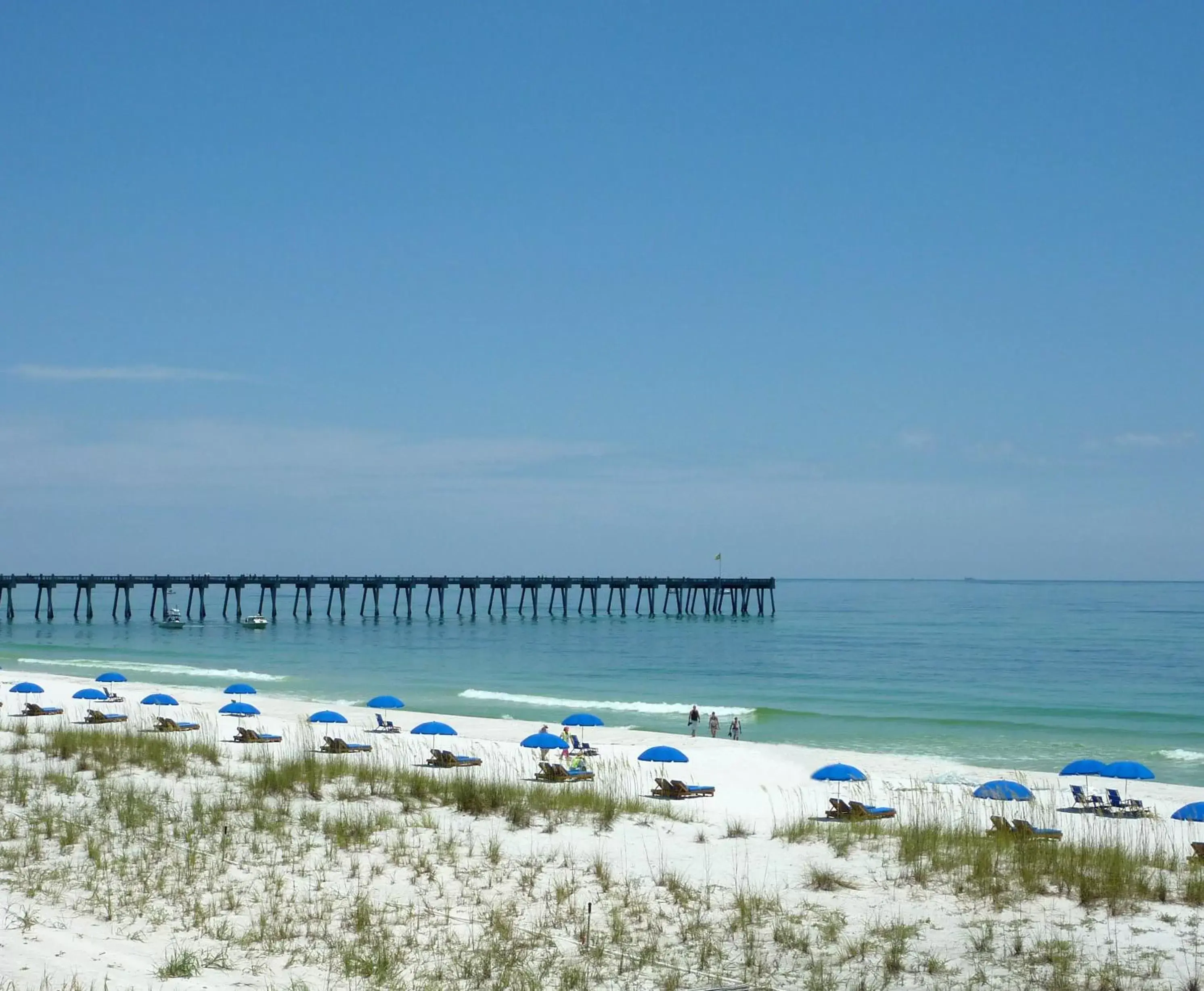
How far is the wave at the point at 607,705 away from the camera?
3791 cm

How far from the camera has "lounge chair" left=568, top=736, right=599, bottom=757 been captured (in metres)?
24.4

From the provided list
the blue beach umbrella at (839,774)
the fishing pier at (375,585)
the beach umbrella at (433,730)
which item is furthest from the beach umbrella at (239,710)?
the fishing pier at (375,585)

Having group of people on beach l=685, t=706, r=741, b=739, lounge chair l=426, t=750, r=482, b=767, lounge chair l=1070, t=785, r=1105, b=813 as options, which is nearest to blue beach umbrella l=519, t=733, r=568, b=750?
lounge chair l=426, t=750, r=482, b=767

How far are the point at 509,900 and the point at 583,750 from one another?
1609 centimetres

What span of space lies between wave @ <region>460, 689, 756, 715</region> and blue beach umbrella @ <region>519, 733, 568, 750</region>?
52.0 ft

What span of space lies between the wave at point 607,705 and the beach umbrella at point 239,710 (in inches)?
549

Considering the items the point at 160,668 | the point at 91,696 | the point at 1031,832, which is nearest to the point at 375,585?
the point at 160,668

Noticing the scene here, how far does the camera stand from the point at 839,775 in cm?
1980

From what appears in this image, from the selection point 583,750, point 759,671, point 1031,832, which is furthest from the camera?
point 759,671

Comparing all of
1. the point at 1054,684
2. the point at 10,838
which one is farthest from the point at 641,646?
the point at 10,838

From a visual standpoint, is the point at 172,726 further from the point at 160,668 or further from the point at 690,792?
the point at 160,668

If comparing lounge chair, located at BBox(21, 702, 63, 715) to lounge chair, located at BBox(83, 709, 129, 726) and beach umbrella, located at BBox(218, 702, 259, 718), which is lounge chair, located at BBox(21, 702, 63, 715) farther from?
beach umbrella, located at BBox(218, 702, 259, 718)

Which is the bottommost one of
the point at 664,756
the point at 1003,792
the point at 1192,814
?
the point at 664,756

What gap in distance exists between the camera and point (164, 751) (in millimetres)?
15031
